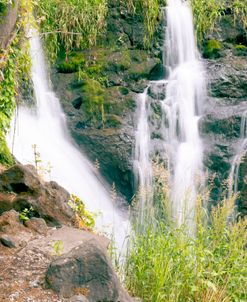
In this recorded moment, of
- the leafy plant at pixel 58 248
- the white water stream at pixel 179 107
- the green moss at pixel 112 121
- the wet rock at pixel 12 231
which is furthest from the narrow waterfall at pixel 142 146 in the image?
the leafy plant at pixel 58 248

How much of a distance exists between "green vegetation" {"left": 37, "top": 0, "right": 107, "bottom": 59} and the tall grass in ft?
21.6

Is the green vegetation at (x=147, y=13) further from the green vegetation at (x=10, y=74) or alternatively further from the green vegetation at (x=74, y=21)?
the green vegetation at (x=10, y=74)

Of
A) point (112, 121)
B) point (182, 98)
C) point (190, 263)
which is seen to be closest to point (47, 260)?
point (190, 263)

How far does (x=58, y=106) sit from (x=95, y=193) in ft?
6.36

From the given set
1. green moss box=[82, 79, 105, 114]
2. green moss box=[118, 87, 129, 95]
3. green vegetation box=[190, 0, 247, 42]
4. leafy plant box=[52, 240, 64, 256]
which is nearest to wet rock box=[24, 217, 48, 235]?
leafy plant box=[52, 240, 64, 256]

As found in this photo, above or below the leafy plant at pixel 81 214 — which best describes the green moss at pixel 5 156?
above

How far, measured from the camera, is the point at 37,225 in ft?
16.5

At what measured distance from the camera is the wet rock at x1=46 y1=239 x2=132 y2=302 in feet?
13.3

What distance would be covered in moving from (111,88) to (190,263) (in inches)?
242

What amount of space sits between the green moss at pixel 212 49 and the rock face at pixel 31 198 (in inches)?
283

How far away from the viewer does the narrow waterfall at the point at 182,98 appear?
9.91 m

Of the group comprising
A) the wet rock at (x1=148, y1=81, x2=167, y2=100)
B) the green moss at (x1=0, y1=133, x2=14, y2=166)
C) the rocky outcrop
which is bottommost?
the rocky outcrop

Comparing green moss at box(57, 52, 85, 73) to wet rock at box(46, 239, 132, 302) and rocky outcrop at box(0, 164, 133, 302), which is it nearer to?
rocky outcrop at box(0, 164, 133, 302)

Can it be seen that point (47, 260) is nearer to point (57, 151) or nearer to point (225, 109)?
point (57, 151)
